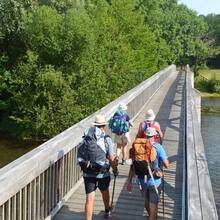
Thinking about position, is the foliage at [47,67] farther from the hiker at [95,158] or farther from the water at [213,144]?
the hiker at [95,158]

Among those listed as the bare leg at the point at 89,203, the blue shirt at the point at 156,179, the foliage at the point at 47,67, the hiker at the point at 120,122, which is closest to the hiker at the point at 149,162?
the blue shirt at the point at 156,179

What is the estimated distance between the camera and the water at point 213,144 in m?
21.7

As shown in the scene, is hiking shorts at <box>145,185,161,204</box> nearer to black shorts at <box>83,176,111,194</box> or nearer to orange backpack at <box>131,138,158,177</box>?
orange backpack at <box>131,138,158,177</box>

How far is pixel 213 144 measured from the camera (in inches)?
1281

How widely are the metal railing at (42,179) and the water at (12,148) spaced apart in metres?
17.3

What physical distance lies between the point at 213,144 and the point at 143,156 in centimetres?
2760

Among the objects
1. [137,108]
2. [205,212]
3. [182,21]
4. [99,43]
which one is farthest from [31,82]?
[182,21]

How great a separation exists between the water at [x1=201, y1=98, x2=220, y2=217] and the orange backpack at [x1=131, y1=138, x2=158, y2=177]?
11903 mm

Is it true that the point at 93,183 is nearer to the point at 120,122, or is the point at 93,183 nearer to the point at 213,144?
the point at 120,122

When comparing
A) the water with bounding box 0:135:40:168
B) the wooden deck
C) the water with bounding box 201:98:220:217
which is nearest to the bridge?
Result: the wooden deck

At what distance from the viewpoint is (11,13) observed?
2653cm

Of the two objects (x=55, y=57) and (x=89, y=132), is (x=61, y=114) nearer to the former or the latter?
(x=55, y=57)

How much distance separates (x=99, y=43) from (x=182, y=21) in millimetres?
43194

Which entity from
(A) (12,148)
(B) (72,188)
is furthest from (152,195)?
(A) (12,148)
